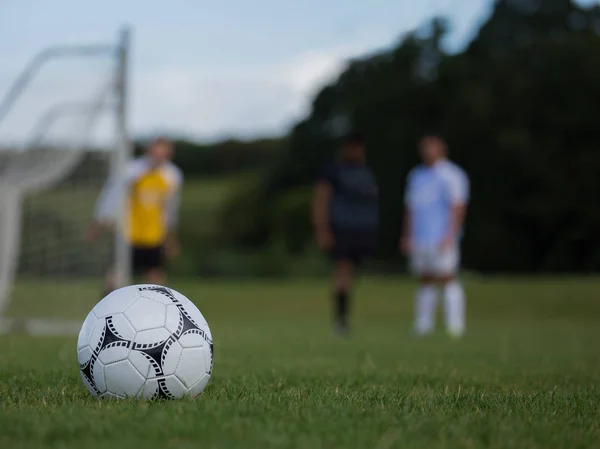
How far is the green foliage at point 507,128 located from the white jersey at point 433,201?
30977 millimetres

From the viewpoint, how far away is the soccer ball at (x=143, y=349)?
143 inches

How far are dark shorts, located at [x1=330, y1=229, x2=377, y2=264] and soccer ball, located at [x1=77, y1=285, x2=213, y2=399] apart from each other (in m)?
7.53

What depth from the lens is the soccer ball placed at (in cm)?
363

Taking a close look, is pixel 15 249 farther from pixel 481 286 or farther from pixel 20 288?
pixel 481 286

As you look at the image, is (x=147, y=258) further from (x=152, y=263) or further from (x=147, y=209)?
(x=147, y=209)

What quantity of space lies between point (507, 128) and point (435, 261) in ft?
108

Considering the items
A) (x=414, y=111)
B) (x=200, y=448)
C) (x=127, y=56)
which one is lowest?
(x=200, y=448)

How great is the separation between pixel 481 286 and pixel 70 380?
1917 cm

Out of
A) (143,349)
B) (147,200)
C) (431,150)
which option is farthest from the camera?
(147,200)

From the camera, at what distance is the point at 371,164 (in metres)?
47.9

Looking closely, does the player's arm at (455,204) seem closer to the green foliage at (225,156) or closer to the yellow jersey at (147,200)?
the yellow jersey at (147,200)

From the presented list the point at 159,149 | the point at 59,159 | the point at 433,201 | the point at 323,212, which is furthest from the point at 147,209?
the point at 433,201

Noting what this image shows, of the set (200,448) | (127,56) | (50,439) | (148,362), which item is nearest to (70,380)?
(148,362)

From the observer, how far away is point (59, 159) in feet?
40.0
